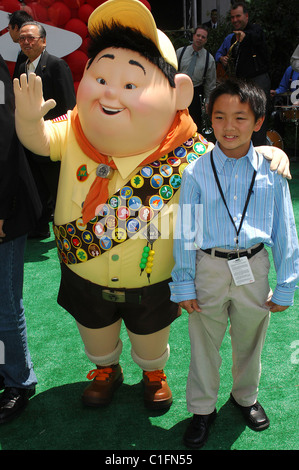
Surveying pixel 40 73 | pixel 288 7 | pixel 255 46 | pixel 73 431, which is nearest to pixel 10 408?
pixel 73 431

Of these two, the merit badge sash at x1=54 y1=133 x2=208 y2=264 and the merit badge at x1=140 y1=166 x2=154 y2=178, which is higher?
the merit badge at x1=140 y1=166 x2=154 y2=178

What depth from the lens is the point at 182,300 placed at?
187 cm

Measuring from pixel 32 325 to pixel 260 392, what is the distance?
4.54 ft

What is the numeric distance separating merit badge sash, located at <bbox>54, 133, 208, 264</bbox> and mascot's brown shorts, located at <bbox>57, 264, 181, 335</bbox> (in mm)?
165

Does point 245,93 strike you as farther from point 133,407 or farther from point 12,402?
point 12,402

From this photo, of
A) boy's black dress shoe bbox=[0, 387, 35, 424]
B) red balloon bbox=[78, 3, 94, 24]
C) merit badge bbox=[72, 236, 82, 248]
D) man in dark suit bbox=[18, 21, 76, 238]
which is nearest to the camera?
merit badge bbox=[72, 236, 82, 248]

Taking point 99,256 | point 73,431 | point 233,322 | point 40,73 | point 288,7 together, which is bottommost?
point 73,431

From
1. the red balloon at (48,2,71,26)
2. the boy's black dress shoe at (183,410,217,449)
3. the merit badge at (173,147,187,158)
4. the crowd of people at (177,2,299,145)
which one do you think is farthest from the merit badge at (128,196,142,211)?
the red balloon at (48,2,71,26)

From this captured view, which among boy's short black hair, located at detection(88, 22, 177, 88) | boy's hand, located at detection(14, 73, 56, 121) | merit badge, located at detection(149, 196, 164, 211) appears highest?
boy's short black hair, located at detection(88, 22, 177, 88)

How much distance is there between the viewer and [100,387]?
7.41 ft

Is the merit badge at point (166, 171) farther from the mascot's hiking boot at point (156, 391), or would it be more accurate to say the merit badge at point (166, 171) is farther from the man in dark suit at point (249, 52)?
the man in dark suit at point (249, 52)

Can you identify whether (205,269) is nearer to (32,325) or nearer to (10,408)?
(10,408)

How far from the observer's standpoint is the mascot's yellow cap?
1.85m

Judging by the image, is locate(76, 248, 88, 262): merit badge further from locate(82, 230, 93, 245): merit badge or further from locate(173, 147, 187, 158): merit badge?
locate(173, 147, 187, 158): merit badge
